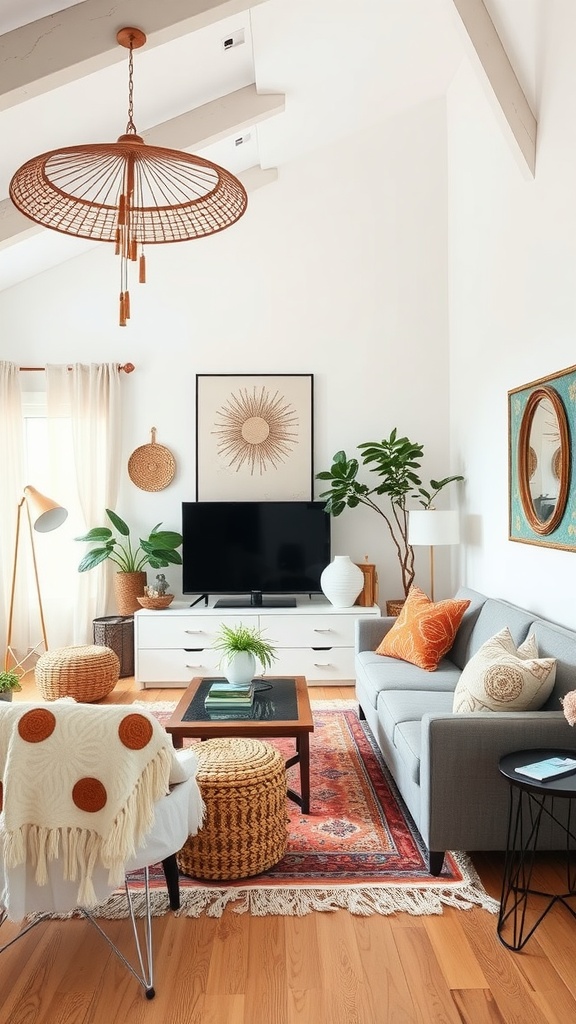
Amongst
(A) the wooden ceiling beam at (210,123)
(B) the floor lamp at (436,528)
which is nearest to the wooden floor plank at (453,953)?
(B) the floor lamp at (436,528)

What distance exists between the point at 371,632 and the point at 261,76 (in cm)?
335

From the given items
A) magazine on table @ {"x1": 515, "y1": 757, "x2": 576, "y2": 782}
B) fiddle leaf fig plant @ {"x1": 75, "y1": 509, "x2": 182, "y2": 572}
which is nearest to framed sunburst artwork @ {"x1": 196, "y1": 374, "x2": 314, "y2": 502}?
fiddle leaf fig plant @ {"x1": 75, "y1": 509, "x2": 182, "y2": 572}

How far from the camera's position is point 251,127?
5.03m

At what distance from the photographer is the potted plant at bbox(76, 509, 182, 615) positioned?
5457 millimetres

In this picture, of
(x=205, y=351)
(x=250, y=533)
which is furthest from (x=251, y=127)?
(x=250, y=533)

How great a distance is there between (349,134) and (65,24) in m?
3.05

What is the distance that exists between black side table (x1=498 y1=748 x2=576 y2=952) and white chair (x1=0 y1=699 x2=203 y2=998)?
106 centimetres

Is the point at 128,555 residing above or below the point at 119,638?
above

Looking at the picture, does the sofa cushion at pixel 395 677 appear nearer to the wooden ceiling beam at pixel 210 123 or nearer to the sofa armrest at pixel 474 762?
the sofa armrest at pixel 474 762

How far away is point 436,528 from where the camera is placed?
4.94 metres

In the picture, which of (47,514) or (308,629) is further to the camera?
(308,629)

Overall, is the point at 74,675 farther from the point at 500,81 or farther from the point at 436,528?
the point at 500,81

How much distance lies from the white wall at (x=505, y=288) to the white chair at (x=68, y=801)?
2.12 metres

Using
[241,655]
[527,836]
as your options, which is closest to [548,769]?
[527,836]
